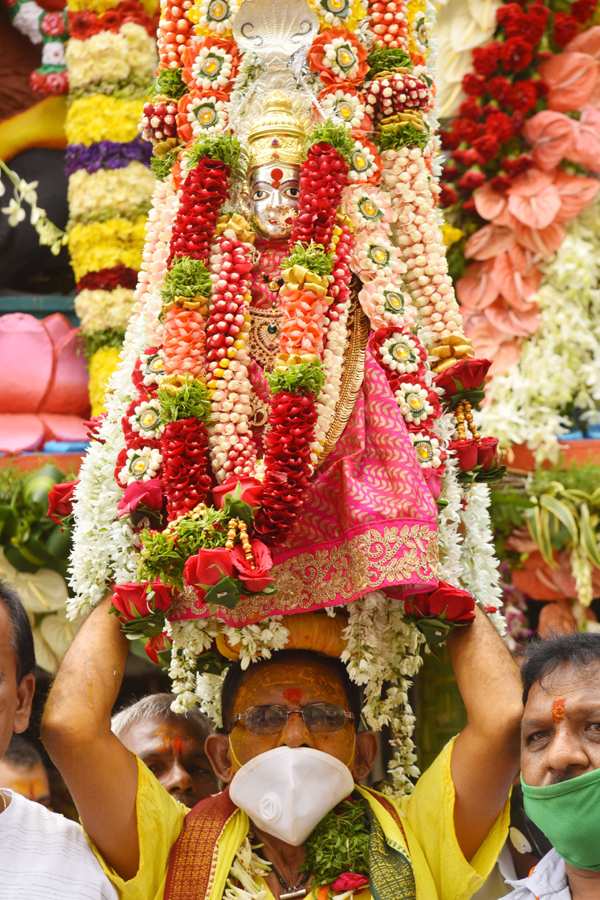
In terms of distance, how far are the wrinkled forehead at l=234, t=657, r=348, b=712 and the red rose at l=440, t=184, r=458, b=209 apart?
120 inches

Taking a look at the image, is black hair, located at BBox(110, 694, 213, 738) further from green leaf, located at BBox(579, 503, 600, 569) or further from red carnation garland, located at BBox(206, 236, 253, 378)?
green leaf, located at BBox(579, 503, 600, 569)

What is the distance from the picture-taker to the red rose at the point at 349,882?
10.0 ft

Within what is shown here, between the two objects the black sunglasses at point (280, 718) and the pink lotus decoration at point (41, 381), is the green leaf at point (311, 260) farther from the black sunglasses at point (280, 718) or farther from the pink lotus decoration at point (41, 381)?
the pink lotus decoration at point (41, 381)

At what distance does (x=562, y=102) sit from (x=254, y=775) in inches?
157

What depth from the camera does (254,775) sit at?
3131 mm

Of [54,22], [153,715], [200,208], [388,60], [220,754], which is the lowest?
[153,715]

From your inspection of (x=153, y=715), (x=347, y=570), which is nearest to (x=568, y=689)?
(x=347, y=570)

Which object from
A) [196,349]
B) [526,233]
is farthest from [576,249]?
[196,349]

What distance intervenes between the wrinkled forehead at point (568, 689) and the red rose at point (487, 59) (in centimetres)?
382

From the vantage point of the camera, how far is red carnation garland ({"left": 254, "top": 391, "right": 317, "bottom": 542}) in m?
2.88

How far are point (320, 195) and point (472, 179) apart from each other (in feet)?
8.59

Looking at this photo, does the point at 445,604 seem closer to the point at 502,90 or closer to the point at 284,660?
the point at 284,660

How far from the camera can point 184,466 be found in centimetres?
300

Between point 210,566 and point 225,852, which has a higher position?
point 210,566
